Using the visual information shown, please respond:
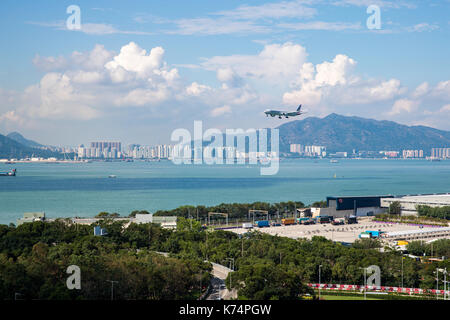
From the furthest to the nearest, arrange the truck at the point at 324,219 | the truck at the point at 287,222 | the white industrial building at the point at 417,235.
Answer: the truck at the point at 324,219, the truck at the point at 287,222, the white industrial building at the point at 417,235

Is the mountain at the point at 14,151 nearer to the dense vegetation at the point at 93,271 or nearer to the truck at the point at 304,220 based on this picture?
the truck at the point at 304,220

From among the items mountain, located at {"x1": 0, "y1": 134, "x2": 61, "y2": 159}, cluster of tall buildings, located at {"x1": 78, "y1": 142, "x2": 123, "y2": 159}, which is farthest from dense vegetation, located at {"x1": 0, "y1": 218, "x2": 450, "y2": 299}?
cluster of tall buildings, located at {"x1": 78, "y1": 142, "x2": 123, "y2": 159}

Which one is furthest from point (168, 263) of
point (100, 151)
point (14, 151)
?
point (100, 151)

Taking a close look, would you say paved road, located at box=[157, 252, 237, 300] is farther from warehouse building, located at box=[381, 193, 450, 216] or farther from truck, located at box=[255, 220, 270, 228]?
warehouse building, located at box=[381, 193, 450, 216]

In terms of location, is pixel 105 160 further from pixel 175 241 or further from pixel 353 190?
pixel 175 241

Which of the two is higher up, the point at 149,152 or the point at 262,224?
the point at 149,152

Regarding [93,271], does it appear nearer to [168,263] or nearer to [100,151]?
[168,263]

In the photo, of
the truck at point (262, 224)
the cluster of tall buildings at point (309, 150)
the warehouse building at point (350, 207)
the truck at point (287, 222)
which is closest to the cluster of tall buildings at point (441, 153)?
the cluster of tall buildings at point (309, 150)
